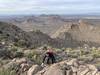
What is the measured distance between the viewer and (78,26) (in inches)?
4286

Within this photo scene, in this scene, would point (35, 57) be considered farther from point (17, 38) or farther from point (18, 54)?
point (17, 38)

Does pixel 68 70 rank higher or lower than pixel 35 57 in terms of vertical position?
higher

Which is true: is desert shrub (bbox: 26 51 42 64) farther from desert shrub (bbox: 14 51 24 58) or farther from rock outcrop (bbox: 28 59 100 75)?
rock outcrop (bbox: 28 59 100 75)

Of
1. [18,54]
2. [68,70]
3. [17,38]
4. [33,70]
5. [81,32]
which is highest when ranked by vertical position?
[68,70]

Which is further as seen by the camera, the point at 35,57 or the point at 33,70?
the point at 35,57

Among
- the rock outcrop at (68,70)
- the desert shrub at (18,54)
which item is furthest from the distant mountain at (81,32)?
the rock outcrop at (68,70)

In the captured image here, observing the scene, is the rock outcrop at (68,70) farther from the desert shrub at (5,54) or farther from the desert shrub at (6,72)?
the desert shrub at (5,54)

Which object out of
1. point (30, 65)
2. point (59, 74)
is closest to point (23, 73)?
point (30, 65)

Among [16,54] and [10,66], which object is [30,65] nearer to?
[10,66]

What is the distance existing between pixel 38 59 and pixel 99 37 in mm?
74964

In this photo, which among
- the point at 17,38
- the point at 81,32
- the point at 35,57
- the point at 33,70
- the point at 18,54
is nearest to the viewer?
the point at 33,70

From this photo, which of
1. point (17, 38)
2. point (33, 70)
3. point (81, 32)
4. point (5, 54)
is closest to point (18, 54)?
point (5, 54)

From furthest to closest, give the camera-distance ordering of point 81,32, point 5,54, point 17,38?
point 81,32 < point 17,38 < point 5,54

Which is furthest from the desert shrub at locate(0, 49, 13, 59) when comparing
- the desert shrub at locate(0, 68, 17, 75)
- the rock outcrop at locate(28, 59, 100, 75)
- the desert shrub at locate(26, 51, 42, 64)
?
the rock outcrop at locate(28, 59, 100, 75)
